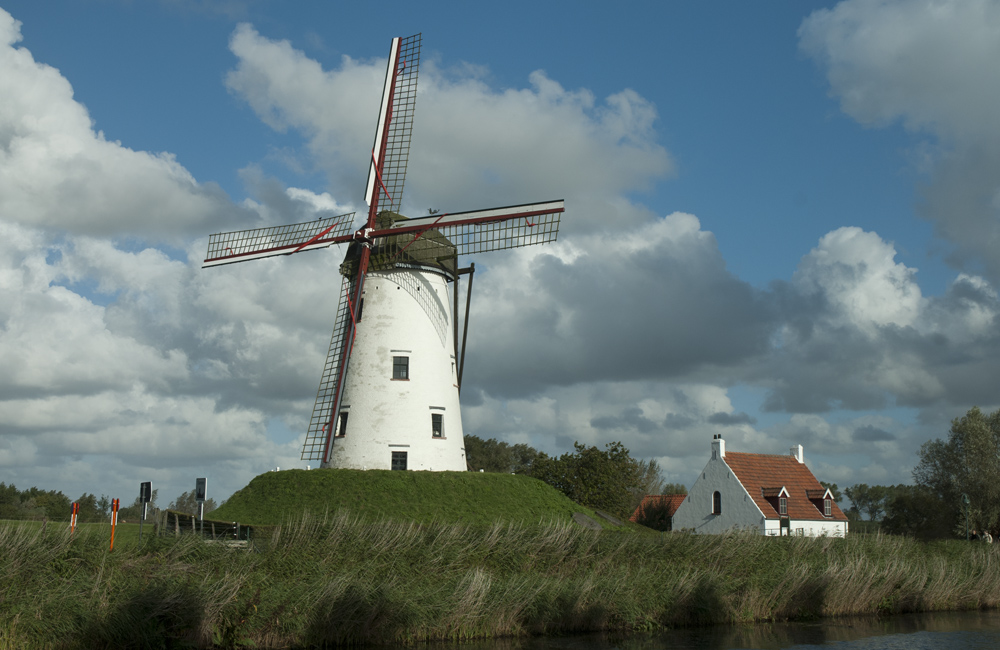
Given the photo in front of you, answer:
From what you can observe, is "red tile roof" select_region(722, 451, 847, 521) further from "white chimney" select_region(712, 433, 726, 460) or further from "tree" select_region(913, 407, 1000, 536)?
"tree" select_region(913, 407, 1000, 536)

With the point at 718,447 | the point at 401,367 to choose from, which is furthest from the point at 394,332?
the point at 718,447

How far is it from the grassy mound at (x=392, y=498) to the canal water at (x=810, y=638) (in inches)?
329

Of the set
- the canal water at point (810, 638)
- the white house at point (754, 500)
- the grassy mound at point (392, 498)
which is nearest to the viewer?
the canal water at point (810, 638)

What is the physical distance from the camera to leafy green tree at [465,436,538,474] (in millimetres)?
68625

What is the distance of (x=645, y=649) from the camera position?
704 inches

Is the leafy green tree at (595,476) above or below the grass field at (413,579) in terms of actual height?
above

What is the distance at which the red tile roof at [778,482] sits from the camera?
4369 centimetres

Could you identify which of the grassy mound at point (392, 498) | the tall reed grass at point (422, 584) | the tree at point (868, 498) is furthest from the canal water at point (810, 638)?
the tree at point (868, 498)

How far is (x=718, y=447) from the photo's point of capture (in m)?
44.7

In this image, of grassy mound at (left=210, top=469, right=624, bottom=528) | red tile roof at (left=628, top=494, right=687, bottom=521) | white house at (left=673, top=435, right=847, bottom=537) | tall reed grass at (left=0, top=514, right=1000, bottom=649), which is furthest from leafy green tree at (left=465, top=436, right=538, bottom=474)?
tall reed grass at (left=0, top=514, right=1000, bottom=649)

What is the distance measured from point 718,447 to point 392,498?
2211 centimetres

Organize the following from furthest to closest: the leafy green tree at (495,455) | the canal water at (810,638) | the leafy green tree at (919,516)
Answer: the leafy green tree at (495,455) < the leafy green tree at (919,516) < the canal water at (810,638)

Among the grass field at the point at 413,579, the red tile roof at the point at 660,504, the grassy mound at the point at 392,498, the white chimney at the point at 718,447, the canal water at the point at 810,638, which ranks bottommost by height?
the canal water at the point at 810,638

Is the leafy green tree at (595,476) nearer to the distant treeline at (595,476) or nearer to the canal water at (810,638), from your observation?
the distant treeline at (595,476)
